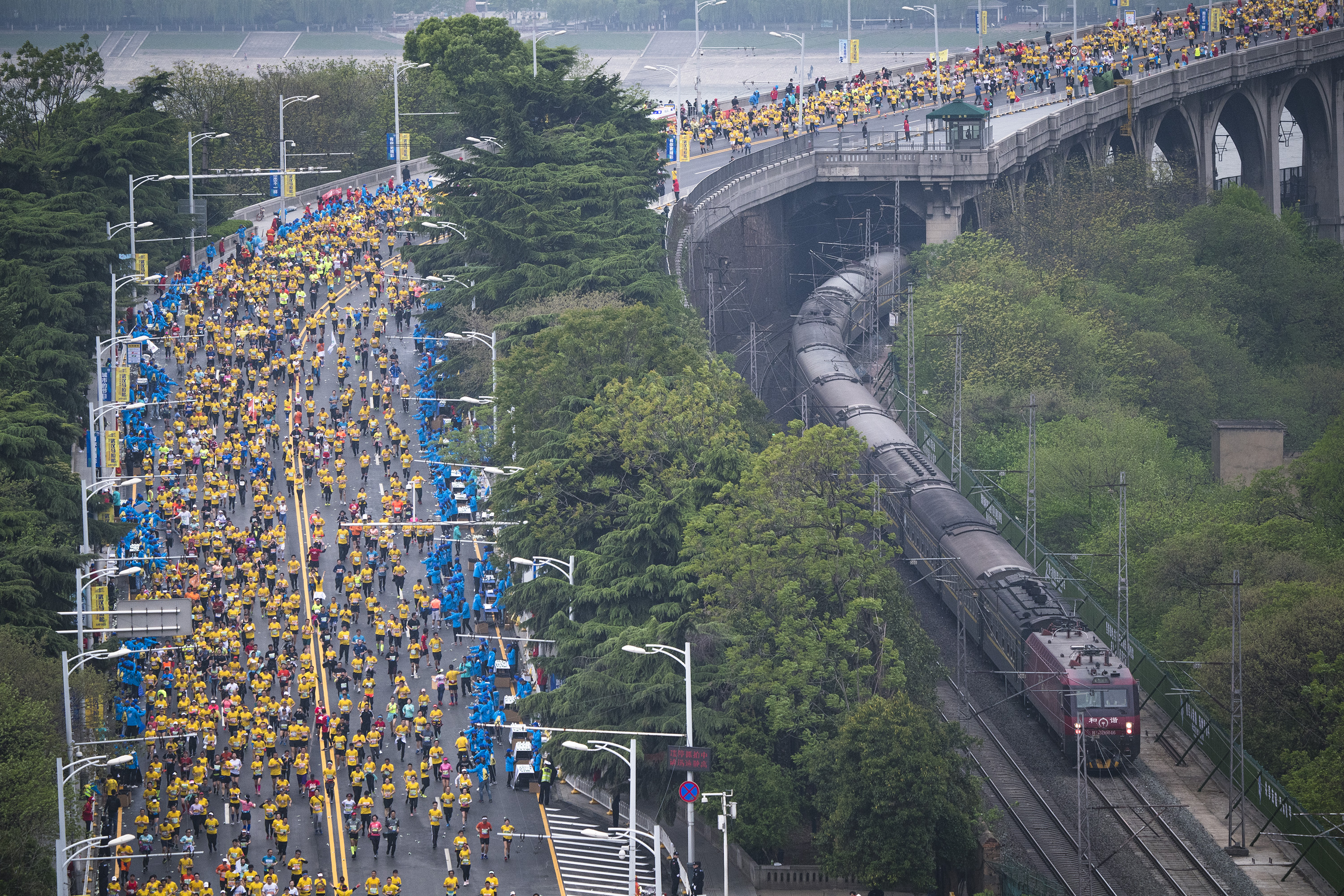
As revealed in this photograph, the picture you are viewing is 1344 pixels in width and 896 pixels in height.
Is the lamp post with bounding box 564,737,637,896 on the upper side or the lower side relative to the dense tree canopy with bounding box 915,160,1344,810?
lower

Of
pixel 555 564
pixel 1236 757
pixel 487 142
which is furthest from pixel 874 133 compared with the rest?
pixel 1236 757

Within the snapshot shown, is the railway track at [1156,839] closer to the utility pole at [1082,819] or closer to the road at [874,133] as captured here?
the utility pole at [1082,819]

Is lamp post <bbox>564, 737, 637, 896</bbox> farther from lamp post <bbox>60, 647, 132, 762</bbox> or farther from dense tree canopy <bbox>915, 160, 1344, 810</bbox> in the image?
dense tree canopy <bbox>915, 160, 1344, 810</bbox>

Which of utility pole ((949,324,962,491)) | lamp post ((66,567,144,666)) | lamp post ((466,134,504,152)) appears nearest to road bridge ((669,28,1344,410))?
lamp post ((466,134,504,152))

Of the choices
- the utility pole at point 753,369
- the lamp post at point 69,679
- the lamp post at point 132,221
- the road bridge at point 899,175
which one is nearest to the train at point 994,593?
the utility pole at point 753,369

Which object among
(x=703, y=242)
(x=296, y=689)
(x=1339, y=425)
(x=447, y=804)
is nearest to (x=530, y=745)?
(x=447, y=804)

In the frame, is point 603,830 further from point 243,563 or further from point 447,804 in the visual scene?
point 243,563
